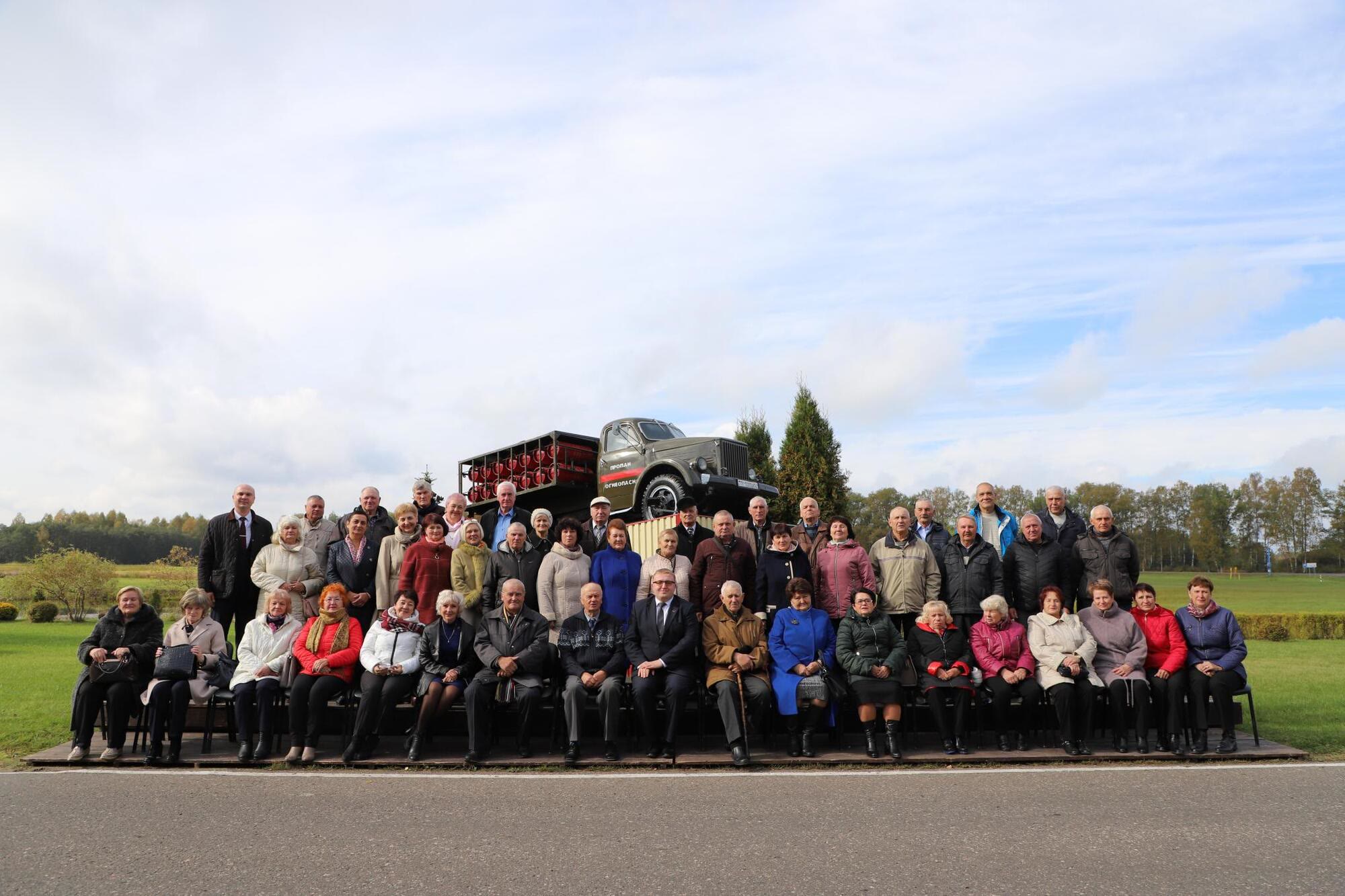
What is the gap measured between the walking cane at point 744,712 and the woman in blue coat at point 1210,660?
364 cm

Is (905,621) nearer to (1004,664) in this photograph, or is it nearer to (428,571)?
(1004,664)

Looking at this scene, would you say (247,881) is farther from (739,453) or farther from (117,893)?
(739,453)

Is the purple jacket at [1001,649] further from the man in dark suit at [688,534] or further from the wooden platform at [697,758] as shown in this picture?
the man in dark suit at [688,534]

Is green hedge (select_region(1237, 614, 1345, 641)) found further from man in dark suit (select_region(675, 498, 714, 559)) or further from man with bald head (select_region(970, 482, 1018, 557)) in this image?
man in dark suit (select_region(675, 498, 714, 559))

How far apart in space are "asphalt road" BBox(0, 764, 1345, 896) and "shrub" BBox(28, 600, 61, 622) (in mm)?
24585

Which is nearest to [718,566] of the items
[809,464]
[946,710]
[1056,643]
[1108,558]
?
[946,710]

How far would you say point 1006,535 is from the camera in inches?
368

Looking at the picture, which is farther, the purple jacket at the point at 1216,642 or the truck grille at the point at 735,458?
the truck grille at the point at 735,458

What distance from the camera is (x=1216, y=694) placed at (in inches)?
303

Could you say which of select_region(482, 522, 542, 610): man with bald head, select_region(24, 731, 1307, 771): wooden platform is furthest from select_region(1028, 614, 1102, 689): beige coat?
select_region(482, 522, 542, 610): man with bald head

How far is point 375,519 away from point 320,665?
193 centimetres

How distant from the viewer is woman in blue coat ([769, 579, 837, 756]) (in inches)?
298

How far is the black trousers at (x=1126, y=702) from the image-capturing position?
7.69m

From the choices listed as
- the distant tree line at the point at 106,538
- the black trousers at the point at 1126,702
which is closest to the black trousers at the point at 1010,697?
the black trousers at the point at 1126,702
